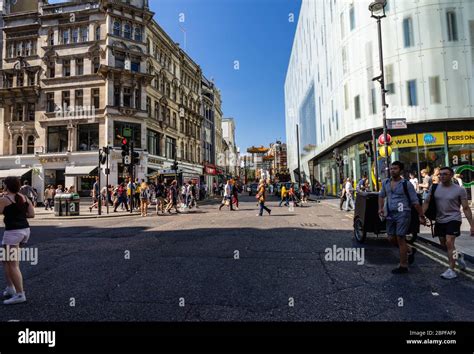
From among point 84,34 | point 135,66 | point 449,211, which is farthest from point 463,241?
point 84,34

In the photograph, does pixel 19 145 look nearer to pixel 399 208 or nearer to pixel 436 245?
pixel 399 208

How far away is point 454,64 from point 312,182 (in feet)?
93.3

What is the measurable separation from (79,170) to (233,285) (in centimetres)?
2818

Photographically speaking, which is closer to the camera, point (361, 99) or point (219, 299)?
point (219, 299)

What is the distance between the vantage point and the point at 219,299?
3992 millimetres

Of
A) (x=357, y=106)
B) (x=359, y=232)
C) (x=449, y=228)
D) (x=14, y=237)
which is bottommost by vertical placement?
(x=359, y=232)

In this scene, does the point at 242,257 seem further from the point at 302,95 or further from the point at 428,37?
the point at 302,95

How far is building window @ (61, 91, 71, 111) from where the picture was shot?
29739 millimetres

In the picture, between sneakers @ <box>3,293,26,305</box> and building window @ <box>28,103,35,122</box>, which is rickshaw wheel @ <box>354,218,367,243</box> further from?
building window @ <box>28,103,35,122</box>

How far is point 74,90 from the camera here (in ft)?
96.7

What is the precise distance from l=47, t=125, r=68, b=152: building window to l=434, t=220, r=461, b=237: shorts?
32.3 meters

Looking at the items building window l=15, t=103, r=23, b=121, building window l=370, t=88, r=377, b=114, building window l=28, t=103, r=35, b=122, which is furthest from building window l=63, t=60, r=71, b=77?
building window l=370, t=88, r=377, b=114

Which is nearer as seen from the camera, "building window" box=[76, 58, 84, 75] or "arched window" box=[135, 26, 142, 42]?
"building window" box=[76, 58, 84, 75]
